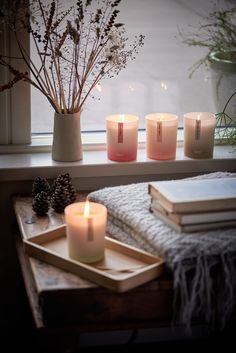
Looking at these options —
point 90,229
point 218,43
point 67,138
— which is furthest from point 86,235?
point 218,43

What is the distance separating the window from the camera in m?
1.97

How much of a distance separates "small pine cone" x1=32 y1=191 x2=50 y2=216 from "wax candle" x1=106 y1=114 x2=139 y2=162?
28 cm

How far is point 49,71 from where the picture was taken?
1934mm

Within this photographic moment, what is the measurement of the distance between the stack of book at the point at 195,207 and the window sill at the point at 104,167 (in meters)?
0.37

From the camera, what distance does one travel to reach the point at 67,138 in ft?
6.08

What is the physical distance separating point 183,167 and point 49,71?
1.50 ft

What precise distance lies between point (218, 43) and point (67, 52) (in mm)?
452

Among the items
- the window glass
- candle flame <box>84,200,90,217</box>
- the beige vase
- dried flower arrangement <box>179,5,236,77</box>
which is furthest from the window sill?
candle flame <box>84,200,90,217</box>

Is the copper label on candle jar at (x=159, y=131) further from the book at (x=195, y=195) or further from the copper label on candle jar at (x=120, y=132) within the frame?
the book at (x=195, y=195)

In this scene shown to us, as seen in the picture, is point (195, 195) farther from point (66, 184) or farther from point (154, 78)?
point (154, 78)

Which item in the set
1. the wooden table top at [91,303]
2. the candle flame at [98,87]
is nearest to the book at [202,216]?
the wooden table top at [91,303]

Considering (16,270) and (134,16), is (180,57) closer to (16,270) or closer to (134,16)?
(134,16)

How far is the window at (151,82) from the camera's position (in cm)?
197

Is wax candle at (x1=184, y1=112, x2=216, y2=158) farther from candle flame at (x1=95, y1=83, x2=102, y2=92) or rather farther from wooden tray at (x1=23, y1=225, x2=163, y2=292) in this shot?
wooden tray at (x1=23, y1=225, x2=163, y2=292)
